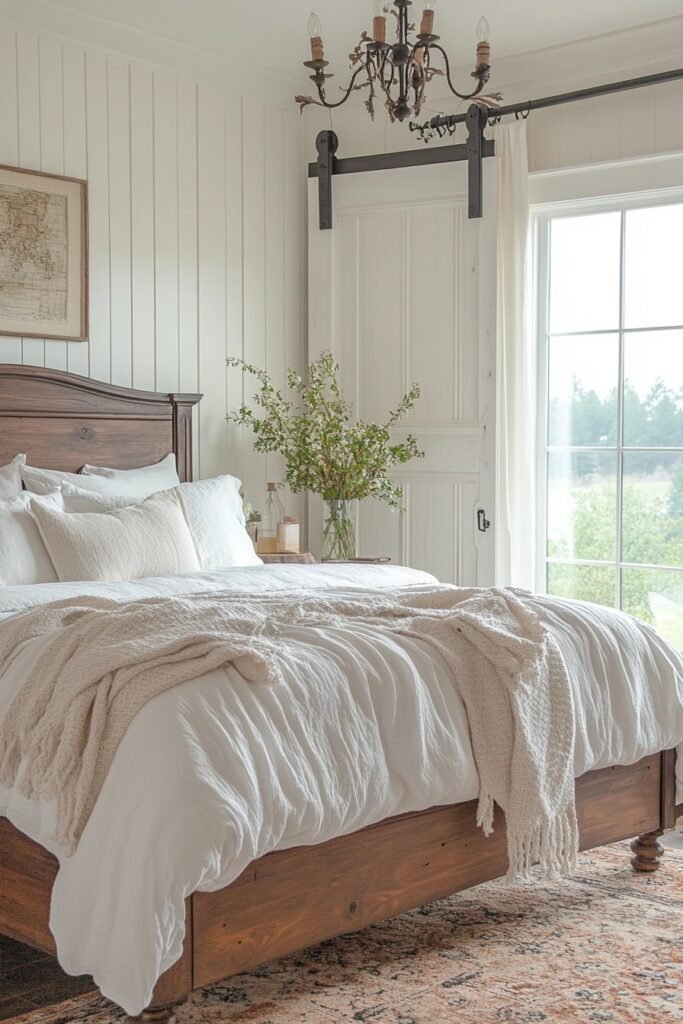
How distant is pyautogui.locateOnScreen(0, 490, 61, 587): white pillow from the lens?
11.8 ft

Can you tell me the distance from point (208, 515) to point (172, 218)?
1451 millimetres

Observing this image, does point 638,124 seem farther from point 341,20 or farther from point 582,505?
point 582,505

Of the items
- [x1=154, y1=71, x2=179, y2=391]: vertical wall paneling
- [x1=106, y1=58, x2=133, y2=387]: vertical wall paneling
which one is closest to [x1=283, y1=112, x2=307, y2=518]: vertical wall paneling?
[x1=154, y1=71, x2=179, y2=391]: vertical wall paneling

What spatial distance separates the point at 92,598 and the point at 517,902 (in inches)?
52.2

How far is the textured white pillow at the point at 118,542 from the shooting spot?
145 inches

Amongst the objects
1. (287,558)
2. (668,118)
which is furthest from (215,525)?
(668,118)

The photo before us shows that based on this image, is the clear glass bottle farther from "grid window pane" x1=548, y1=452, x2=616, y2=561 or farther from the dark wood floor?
the dark wood floor

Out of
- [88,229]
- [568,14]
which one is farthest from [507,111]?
[88,229]

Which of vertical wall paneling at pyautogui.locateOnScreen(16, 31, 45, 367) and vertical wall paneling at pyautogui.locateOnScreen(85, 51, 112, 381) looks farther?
vertical wall paneling at pyautogui.locateOnScreen(85, 51, 112, 381)

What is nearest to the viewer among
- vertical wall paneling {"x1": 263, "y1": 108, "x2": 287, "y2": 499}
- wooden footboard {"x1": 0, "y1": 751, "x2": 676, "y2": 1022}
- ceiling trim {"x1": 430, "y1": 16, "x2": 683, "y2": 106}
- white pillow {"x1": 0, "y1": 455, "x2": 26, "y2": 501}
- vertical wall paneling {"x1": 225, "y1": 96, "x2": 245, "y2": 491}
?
wooden footboard {"x1": 0, "y1": 751, "x2": 676, "y2": 1022}

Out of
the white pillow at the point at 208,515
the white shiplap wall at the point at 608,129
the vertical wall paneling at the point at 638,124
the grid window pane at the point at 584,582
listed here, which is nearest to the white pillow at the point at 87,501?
the white pillow at the point at 208,515

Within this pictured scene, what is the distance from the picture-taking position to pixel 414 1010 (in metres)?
2.47

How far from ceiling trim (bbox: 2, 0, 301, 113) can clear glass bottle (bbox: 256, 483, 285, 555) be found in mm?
1725

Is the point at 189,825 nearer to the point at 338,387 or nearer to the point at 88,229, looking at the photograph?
the point at 88,229
